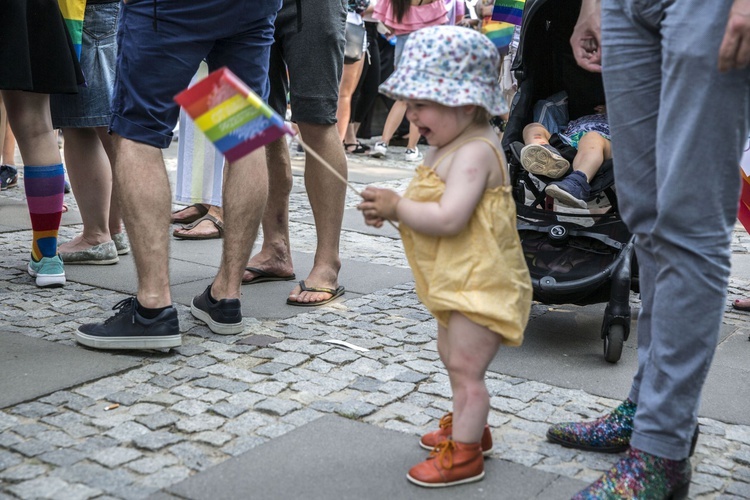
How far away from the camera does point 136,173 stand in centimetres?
341

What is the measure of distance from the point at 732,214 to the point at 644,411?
511mm

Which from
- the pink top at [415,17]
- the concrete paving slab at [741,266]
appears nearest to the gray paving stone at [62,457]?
the concrete paving slab at [741,266]

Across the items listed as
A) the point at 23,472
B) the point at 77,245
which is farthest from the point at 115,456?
the point at 77,245

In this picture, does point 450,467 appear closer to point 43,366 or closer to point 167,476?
point 167,476

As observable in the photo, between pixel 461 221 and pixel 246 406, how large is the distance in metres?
1.02

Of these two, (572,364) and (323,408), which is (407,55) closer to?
(323,408)

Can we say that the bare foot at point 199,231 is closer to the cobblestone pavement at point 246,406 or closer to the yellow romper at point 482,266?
the cobblestone pavement at point 246,406

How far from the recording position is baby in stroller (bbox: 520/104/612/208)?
392 centimetres

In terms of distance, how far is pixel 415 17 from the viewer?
30.7 ft

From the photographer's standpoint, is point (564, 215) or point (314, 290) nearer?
point (564, 215)

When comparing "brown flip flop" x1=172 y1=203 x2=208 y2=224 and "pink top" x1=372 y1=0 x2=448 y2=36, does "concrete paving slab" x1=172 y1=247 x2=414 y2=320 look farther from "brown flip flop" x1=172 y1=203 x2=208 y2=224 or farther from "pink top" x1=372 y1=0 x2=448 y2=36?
"pink top" x1=372 y1=0 x2=448 y2=36

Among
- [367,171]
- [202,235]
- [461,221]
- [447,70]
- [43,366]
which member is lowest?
[367,171]

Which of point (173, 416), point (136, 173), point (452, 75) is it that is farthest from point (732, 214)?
point (136, 173)

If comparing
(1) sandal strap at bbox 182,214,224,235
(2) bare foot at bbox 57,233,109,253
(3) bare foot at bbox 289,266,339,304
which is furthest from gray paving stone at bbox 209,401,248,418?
(1) sandal strap at bbox 182,214,224,235
